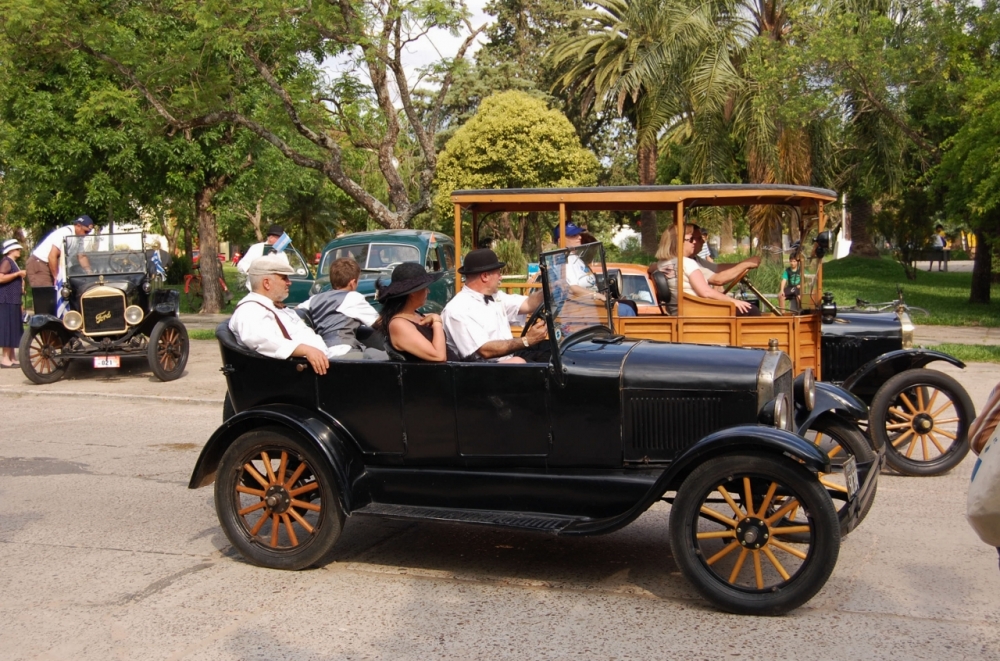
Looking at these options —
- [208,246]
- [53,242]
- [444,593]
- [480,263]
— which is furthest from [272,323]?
[208,246]

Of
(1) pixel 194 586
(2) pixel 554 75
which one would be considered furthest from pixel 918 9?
(2) pixel 554 75

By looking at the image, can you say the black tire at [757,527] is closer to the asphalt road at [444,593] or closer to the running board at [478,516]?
the asphalt road at [444,593]

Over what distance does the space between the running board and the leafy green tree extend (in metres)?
30.1

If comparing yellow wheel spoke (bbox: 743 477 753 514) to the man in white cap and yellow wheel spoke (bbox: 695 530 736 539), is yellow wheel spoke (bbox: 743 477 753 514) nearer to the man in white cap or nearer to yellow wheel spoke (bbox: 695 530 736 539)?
yellow wheel spoke (bbox: 695 530 736 539)

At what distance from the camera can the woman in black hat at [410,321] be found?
204 inches

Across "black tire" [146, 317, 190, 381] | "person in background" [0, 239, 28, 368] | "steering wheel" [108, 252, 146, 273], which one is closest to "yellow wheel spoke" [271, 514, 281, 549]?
"black tire" [146, 317, 190, 381]

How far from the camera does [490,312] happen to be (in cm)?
557

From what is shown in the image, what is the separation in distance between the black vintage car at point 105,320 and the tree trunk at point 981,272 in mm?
16567

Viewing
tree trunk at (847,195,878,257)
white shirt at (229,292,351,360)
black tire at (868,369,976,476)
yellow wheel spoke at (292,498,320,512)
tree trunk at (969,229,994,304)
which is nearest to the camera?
yellow wheel spoke at (292,498,320,512)

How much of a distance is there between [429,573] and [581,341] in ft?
4.86

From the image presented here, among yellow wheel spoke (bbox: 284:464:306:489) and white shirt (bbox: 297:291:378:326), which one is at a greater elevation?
white shirt (bbox: 297:291:378:326)

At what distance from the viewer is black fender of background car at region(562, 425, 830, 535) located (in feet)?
14.2

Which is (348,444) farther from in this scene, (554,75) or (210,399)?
(554,75)

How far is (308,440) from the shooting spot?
204 inches
